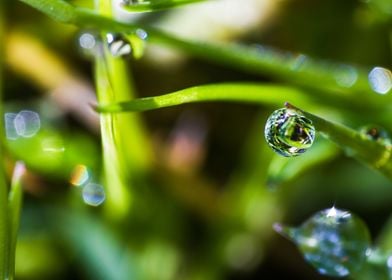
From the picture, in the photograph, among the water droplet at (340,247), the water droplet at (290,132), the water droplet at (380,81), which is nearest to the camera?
the water droplet at (290,132)

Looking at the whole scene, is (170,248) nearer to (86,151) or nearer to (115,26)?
(86,151)

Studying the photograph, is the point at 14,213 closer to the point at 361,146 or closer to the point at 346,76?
the point at 361,146

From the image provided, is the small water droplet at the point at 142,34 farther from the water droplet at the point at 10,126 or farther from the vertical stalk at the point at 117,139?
the water droplet at the point at 10,126

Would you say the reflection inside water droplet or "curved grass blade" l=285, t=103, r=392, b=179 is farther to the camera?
the reflection inside water droplet

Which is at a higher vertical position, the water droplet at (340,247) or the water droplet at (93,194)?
the water droplet at (340,247)

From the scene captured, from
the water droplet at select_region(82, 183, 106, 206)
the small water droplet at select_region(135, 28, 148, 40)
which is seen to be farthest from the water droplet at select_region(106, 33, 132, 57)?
the water droplet at select_region(82, 183, 106, 206)

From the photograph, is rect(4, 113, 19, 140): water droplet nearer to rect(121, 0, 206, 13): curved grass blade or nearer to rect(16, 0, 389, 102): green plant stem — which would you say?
rect(16, 0, 389, 102): green plant stem

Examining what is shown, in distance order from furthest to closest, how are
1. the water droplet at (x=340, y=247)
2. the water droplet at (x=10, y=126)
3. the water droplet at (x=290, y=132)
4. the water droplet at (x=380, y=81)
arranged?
the water droplet at (x=10, y=126), the water droplet at (x=380, y=81), the water droplet at (x=340, y=247), the water droplet at (x=290, y=132)

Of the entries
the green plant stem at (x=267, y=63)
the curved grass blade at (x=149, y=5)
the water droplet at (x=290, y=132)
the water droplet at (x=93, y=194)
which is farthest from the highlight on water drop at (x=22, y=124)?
the water droplet at (x=290, y=132)
